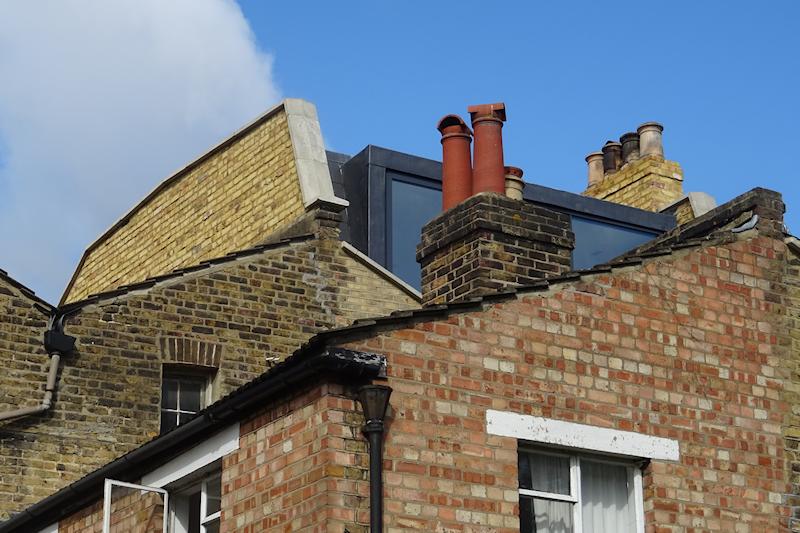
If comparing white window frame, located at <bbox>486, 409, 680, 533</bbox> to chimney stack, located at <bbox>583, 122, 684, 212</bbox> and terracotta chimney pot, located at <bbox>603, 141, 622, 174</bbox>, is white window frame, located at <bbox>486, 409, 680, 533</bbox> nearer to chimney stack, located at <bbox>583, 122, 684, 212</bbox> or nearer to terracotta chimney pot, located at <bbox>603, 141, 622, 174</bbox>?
chimney stack, located at <bbox>583, 122, 684, 212</bbox>

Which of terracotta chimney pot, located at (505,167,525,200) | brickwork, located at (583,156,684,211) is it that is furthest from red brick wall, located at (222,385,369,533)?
brickwork, located at (583,156,684,211)

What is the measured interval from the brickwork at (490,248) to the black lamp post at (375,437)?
8.53 ft

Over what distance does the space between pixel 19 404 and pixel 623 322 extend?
8.55 m

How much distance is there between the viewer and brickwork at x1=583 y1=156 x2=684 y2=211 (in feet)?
99.4

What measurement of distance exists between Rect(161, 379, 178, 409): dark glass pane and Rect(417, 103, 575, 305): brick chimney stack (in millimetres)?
6165

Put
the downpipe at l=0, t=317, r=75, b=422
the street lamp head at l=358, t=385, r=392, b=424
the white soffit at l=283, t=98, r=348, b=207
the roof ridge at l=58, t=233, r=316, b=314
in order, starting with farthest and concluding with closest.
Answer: the white soffit at l=283, t=98, r=348, b=207 < the roof ridge at l=58, t=233, r=316, b=314 < the downpipe at l=0, t=317, r=75, b=422 < the street lamp head at l=358, t=385, r=392, b=424

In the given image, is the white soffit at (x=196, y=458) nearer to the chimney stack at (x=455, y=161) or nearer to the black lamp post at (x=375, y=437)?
the black lamp post at (x=375, y=437)

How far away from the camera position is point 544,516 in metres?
12.4

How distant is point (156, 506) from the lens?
13688 millimetres

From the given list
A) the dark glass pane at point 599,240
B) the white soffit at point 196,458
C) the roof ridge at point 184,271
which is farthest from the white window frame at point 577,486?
the dark glass pane at point 599,240

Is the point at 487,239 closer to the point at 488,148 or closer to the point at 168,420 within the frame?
the point at 488,148


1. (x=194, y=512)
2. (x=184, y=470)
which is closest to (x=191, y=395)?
(x=194, y=512)

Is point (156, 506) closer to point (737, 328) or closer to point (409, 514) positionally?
point (409, 514)

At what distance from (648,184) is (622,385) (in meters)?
17.9
